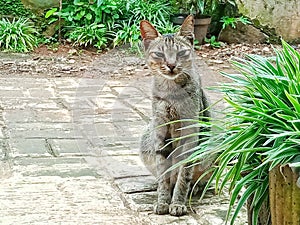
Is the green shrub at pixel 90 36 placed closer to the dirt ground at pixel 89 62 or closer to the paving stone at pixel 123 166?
the dirt ground at pixel 89 62

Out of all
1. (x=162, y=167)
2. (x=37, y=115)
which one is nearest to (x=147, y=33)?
(x=162, y=167)

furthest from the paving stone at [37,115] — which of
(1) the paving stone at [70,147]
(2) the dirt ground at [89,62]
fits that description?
(2) the dirt ground at [89,62]

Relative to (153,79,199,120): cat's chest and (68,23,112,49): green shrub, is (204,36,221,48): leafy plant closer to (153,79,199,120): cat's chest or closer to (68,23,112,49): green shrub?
(68,23,112,49): green shrub

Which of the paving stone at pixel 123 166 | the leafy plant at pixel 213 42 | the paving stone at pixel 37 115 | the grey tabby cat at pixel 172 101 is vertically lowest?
the leafy plant at pixel 213 42

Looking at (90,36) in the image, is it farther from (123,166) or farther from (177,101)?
(177,101)

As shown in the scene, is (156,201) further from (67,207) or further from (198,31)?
(198,31)

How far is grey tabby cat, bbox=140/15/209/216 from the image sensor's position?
9.48 feet

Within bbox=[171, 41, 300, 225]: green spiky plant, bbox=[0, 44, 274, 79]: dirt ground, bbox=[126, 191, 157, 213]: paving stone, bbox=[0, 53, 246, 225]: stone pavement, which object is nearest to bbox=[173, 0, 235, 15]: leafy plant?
bbox=[0, 44, 274, 79]: dirt ground

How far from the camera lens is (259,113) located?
200cm

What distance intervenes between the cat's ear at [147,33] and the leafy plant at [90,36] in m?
4.47

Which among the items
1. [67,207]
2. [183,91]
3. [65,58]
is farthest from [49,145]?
[65,58]

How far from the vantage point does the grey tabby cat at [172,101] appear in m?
2.89

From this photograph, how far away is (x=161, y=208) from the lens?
290 centimetres

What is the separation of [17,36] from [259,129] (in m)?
5.75
